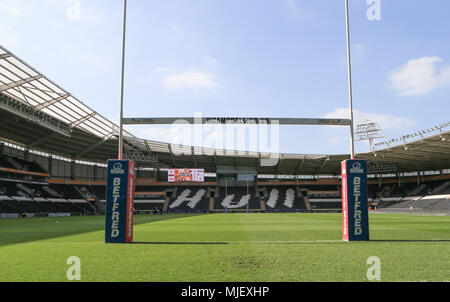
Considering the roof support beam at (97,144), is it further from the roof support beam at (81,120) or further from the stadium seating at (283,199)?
the stadium seating at (283,199)

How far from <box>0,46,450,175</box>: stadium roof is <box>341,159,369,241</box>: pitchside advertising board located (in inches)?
920

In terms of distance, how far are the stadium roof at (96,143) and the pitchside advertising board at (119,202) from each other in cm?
1805

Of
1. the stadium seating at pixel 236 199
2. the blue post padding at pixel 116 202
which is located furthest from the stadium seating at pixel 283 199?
the blue post padding at pixel 116 202

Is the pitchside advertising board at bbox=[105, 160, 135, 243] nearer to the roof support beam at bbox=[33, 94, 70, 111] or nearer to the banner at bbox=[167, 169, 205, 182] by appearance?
the roof support beam at bbox=[33, 94, 70, 111]

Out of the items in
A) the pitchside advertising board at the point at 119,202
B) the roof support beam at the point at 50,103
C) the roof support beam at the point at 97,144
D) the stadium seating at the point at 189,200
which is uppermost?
the roof support beam at the point at 50,103

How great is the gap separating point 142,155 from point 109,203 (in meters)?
48.1

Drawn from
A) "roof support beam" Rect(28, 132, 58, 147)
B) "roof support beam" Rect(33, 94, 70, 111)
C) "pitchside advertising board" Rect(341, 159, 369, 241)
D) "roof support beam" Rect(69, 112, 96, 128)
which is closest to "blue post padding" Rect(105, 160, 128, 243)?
"pitchside advertising board" Rect(341, 159, 369, 241)

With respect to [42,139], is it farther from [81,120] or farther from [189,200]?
[189,200]

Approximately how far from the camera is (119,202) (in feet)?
33.8

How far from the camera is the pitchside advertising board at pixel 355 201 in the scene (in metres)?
10.3

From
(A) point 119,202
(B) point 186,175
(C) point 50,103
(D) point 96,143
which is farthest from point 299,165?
(A) point 119,202

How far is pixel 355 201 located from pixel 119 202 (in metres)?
7.38

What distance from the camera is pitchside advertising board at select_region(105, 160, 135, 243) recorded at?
33.3 feet

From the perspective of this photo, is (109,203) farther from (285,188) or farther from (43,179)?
(285,188)
